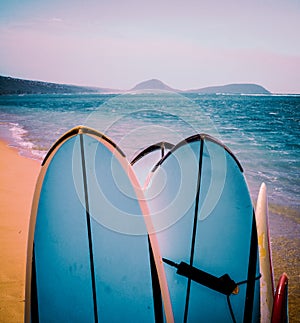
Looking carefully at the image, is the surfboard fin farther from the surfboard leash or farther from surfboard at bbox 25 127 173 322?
surfboard at bbox 25 127 173 322

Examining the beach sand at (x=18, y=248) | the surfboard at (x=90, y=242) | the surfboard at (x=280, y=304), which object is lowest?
the beach sand at (x=18, y=248)

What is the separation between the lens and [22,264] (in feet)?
12.0

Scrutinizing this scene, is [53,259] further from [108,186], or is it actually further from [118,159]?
Answer: [118,159]

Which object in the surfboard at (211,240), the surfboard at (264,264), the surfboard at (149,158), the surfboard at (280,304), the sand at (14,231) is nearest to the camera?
the surfboard at (280,304)

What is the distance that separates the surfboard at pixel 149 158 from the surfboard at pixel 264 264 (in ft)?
3.76

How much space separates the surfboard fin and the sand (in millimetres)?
1654

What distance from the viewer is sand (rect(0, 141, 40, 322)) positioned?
9.87 feet

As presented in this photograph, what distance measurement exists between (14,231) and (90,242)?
3.00 meters

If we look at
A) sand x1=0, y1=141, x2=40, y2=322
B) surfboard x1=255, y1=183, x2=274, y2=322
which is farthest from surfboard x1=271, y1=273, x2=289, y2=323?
sand x1=0, y1=141, x2=40, y2=322

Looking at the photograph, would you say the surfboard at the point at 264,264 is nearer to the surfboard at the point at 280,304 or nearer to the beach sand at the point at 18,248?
the surfboard at the point at 280,304

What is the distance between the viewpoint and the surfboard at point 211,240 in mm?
2242

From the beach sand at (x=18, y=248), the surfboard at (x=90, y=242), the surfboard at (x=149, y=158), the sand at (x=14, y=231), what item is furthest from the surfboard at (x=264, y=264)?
the sand at (x=14, y=231)

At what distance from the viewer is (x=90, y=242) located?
6.14 feet

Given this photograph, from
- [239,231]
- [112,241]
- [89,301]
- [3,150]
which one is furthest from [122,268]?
[3,150]
